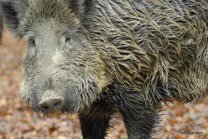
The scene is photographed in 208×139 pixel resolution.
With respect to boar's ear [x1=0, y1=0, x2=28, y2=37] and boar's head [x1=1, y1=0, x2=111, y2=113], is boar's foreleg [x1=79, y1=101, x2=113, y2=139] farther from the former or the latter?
boar's ear [x1=0, y1=0, x2=28, y2=37]

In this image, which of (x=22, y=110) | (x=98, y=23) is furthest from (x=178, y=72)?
(x=22, y=110)

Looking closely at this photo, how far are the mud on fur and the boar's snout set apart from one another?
0.02 m

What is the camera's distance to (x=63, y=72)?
518 centimetres

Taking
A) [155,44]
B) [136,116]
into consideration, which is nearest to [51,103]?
[136,116]

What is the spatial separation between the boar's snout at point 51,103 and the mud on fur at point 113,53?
22mm

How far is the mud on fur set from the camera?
533cm

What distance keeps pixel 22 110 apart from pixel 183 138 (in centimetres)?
549

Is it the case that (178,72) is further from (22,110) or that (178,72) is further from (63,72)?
(22,110)

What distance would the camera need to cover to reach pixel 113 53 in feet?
18.5

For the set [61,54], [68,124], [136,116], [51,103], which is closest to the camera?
[51,103]

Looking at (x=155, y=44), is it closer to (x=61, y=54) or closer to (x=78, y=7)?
(x=78, y=7)

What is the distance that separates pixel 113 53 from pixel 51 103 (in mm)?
1066

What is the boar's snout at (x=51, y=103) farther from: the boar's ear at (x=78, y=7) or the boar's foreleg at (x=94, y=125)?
the boar's foreleg at (x=94, y=125)

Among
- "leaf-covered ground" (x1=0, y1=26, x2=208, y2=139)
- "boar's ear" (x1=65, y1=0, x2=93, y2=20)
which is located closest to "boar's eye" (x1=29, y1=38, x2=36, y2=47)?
"boar's ear" (x1=65, y1=0, x2=93, y2=20)
